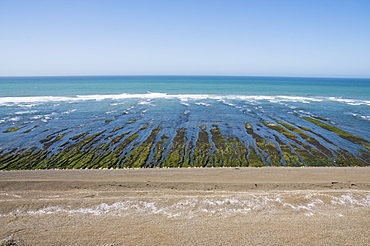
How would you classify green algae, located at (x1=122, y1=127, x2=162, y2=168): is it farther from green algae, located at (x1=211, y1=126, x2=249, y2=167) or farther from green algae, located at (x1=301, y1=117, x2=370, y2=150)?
green algae, located at (x1=301, y1=117, x2=370, y2=150)

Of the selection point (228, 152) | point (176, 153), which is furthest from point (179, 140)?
point (228, 152)

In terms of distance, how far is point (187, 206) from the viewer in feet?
41.8

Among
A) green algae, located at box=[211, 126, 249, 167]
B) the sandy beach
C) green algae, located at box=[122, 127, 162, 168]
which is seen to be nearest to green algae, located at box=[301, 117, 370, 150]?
A: the sandy beach

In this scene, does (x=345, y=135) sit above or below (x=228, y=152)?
above

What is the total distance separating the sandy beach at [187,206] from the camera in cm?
1033

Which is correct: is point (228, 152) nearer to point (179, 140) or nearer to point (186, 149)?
point (186, 149)

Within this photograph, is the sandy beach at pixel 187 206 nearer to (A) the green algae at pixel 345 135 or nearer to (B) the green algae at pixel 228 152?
(B) the green algae at pixel 228 152

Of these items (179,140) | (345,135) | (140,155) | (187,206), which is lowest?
(187,206)

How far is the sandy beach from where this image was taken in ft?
33.9

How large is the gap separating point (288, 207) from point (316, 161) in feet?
32.3

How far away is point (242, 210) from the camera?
12.4 m

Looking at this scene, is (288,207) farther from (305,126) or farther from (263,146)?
(305,126)

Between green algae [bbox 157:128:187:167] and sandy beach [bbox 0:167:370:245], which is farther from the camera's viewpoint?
green algae [bbox 157:128:187:167]

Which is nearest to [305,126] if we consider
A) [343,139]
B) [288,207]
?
[343,139]
